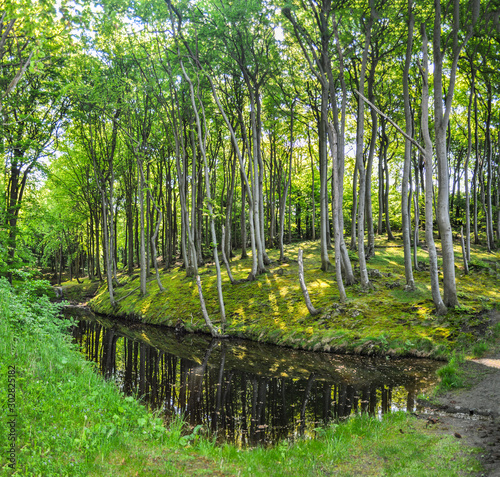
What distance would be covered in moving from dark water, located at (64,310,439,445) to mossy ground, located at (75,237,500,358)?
73cm

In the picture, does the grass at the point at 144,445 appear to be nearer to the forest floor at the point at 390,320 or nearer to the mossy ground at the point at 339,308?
the forest floor at the point at 390,320

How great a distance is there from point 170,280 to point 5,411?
59.4 ft

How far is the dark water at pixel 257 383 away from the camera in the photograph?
6.66 meters

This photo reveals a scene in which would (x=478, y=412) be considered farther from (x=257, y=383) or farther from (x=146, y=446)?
(x=146, y=446)

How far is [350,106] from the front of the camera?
71.6 feet

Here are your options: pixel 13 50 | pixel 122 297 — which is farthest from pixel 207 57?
pixel 122 297

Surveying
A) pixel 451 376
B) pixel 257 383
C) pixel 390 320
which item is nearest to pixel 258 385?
pixel 257 383

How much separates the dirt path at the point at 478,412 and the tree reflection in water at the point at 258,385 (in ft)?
2.30

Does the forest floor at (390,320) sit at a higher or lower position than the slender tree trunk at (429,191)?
lower

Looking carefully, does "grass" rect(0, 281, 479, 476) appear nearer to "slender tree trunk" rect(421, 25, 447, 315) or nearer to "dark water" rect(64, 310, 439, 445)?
"dark water" rect(64, 310, 439, 445)

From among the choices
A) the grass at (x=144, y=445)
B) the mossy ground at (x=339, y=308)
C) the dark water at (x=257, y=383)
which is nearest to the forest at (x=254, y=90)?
the mossy ground at (x=339, y=308)

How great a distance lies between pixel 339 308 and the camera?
13.0m

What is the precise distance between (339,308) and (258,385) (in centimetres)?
540

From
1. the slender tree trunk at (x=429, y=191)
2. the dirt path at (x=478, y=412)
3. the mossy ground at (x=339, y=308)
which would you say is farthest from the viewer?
the slender tree trunk at (x=429, y=191)
